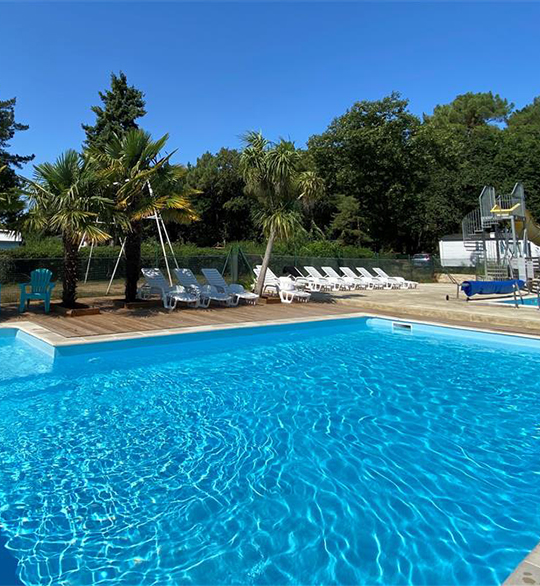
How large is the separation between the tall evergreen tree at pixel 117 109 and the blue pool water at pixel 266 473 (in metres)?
31.0

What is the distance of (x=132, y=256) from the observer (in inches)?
489

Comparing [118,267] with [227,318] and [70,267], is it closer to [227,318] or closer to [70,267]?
[70,267]

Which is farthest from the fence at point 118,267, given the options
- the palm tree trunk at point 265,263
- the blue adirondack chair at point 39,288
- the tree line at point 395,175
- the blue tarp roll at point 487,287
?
the tree line at point 395,175

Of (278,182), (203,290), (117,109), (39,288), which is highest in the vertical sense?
(117,109)

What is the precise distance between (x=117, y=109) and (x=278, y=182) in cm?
2568

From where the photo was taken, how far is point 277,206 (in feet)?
48.5

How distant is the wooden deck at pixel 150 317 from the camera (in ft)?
30.8

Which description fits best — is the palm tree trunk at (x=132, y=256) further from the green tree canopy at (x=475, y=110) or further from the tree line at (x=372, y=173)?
the green tree canopy at (x=475, y=110)

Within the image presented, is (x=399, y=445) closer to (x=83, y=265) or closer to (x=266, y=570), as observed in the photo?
(x=266, y=570)

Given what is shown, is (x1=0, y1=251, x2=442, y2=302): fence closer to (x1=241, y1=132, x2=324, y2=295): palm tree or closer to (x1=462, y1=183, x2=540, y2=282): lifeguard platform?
(x1=241, y1=132, x2=324, y2=295): palm tree

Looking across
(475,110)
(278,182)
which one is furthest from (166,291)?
(475,110)

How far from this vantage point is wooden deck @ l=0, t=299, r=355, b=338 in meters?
9.38

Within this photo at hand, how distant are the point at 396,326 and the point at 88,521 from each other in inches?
389

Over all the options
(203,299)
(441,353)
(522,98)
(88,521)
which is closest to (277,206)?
(203,299)
